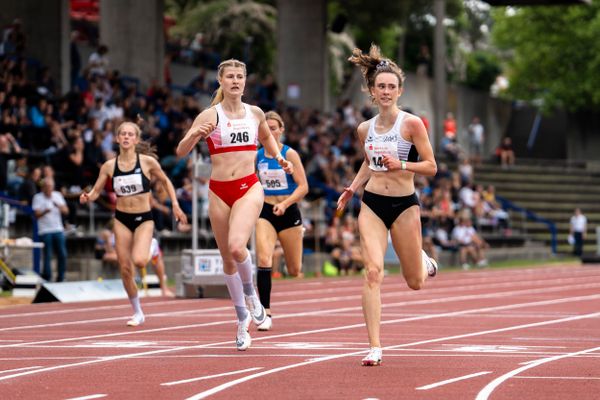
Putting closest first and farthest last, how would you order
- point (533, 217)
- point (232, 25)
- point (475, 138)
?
point (533, 217)
point (232, 25)
point (475, 138)

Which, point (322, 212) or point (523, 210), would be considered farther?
point (523, 210)

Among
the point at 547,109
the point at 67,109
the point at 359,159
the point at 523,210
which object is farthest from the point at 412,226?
the point at 547,109

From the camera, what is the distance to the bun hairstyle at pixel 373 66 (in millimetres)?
12578

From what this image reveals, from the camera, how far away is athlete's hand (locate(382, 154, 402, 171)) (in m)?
12.2

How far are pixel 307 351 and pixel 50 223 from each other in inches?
506

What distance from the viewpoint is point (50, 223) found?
25609mm

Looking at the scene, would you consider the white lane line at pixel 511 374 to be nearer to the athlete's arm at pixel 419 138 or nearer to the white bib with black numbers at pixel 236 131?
the athlete's arm at pixel 419 138

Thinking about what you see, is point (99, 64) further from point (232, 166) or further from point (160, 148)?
point (232, 166)

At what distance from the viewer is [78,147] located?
91.3ft

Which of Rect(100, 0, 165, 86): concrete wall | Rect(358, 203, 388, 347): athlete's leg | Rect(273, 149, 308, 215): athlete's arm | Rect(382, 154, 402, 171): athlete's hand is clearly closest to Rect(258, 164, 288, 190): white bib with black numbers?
Rect(273, 149, 308, 215): athlete's arm

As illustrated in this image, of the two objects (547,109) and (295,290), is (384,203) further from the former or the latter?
(547,109)

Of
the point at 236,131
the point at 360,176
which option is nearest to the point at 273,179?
the point at 236,131

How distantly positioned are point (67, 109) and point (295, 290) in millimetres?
6708

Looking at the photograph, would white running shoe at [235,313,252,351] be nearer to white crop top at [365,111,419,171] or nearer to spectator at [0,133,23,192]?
white crop top at [365,111,419,171]
